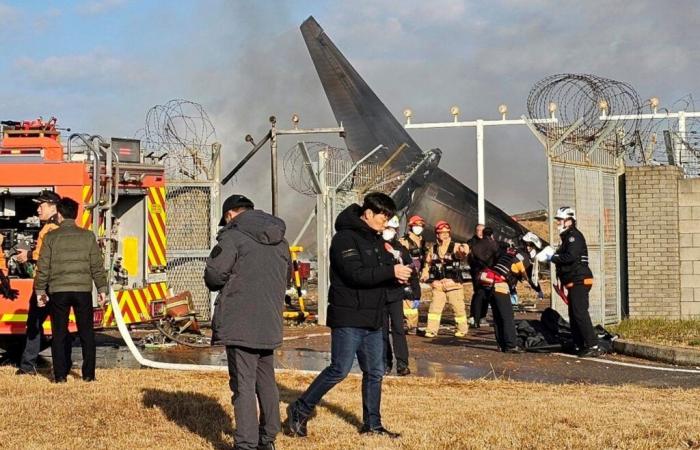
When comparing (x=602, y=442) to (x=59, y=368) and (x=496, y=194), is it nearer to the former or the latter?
(x=59, y=368)

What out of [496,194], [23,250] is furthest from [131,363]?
[496,194]

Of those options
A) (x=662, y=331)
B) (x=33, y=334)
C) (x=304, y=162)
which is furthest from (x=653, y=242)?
(x=33, y=334)

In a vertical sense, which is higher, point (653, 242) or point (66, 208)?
point (66, 208)

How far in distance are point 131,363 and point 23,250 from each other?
1.75 metres

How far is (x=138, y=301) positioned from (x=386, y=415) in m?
6.06

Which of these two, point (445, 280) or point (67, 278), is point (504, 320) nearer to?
point (445, 280)

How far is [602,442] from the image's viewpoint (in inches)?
297

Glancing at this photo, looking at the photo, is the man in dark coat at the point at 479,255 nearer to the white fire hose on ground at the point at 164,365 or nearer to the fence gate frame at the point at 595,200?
the fence gate frame at the point at 595,200

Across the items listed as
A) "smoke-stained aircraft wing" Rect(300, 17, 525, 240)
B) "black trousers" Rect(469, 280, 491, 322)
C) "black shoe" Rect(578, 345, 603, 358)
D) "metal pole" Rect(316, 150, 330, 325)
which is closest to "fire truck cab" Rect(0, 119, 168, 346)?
"metal pole" Rect(316, 150, 330, 325)

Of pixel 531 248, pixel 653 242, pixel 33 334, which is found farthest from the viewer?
pixel 653 242

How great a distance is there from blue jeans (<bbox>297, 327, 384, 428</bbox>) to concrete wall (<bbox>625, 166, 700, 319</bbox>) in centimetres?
990

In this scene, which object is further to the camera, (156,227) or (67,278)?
(156,227)

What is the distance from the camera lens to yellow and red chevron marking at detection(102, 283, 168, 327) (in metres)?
13.7

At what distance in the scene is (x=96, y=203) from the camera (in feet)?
40.4
